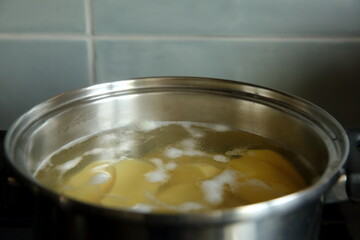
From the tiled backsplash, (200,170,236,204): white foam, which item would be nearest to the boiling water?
(200,170,236,204): white foam

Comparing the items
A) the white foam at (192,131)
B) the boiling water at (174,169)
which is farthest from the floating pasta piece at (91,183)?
the white foam at (192,131)

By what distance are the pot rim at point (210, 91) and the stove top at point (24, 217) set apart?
0.09 feet

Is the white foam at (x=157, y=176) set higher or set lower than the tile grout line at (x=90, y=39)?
lower

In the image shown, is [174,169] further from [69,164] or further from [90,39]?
[90,39]

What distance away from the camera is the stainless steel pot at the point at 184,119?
0.34 m

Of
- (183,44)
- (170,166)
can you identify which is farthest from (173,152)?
(183,44)

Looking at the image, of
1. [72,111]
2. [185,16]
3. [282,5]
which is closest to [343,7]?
[282,5]

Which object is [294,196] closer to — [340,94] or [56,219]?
[56,219]

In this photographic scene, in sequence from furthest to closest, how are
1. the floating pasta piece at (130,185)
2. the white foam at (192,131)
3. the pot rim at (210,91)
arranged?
the white foam at (192,131) < the floating pasta piece at (130,185) < the pot rim at (210,91)

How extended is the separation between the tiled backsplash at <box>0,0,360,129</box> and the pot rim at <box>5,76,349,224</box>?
0.31 ft

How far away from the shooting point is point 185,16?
0.62 meters

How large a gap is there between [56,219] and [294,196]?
170mm

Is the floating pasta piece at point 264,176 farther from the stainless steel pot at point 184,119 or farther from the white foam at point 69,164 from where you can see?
the white foam at point 69,164

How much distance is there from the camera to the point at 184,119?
22.7 inches
